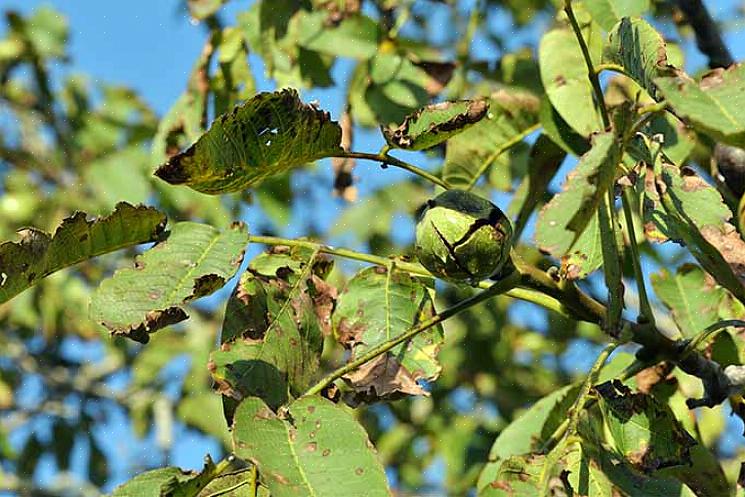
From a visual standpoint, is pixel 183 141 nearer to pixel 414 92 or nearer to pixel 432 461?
pixel 414 92

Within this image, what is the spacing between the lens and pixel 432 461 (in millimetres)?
4008

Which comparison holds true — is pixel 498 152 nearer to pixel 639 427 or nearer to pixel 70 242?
pixel 639 427

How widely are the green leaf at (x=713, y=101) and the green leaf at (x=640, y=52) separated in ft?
0.12

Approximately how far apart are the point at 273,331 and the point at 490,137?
2.39 feet

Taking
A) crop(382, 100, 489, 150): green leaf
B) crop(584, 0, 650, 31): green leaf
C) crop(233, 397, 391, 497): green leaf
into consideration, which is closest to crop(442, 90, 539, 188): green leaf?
crop(584, 0, 650, 31): green leaf

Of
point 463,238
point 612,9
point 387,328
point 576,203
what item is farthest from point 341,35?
point 576,203

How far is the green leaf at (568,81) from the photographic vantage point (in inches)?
60.9

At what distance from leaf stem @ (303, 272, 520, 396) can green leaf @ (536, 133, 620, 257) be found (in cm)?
24

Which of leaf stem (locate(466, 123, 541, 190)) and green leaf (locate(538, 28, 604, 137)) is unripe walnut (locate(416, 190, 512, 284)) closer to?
green leaf (locate(538, 28, 604, 137))

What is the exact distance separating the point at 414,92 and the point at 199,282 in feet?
3.35

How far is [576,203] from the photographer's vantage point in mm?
821

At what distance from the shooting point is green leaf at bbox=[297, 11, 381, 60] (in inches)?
83.8

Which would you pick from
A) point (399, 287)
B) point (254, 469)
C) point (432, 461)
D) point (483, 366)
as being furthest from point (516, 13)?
point (254, 469)

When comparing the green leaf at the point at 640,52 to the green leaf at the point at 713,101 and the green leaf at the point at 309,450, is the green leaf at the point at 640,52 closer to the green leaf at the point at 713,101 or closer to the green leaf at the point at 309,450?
→ the green leaf at the point at 713,101
